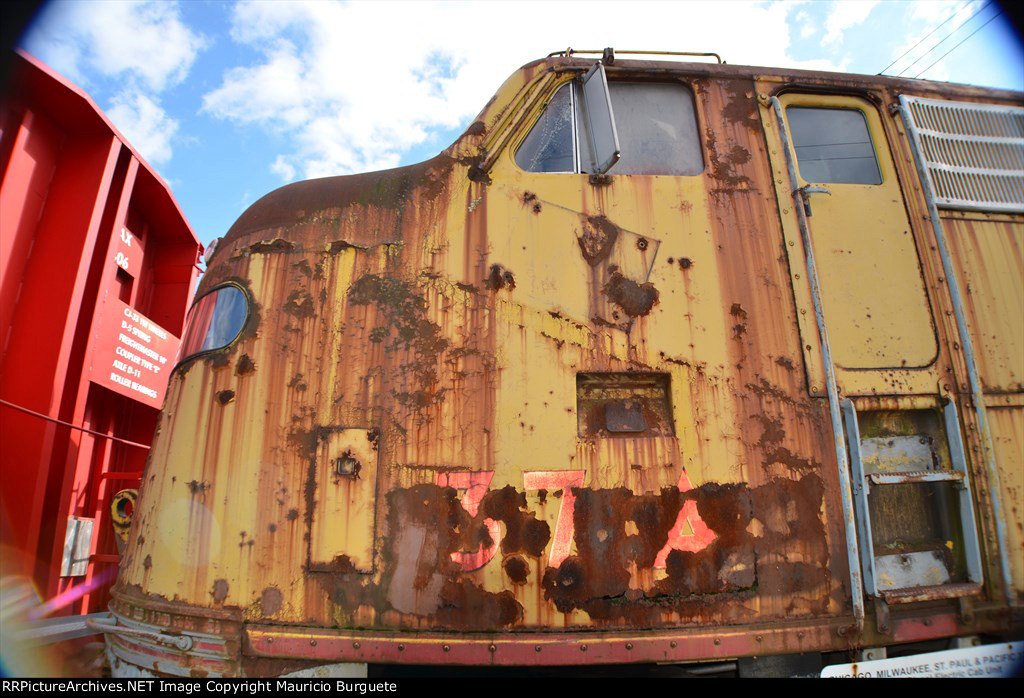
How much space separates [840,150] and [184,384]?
3179 mm

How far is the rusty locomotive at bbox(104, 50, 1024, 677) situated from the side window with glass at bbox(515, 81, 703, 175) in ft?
0.05

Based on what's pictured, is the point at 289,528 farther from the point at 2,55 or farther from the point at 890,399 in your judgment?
the point at 2,55

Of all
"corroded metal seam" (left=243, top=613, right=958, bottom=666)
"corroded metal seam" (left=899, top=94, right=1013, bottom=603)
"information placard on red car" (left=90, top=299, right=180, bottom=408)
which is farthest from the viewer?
"information placard on red car" (left=90, top=299, right=180, bottom=408)

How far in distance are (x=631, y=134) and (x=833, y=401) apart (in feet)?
4.84

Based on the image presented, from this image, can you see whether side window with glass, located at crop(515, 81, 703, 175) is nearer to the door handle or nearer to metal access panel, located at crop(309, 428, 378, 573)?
the door handle

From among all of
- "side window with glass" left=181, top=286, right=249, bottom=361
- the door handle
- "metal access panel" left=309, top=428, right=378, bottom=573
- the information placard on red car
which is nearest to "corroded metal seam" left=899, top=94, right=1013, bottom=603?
the door handle

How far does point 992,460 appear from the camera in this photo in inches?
88.3

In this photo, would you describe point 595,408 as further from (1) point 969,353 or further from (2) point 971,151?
(2) point 971,151

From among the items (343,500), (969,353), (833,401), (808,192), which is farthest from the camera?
(808,192)

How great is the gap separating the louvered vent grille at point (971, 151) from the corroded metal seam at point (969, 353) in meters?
0.03

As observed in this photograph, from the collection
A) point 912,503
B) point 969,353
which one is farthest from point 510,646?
point 969,353

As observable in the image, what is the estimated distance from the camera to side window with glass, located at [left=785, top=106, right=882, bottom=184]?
2.72 m

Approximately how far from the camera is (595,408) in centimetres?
224

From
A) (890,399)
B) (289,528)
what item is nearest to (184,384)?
(289,528)
